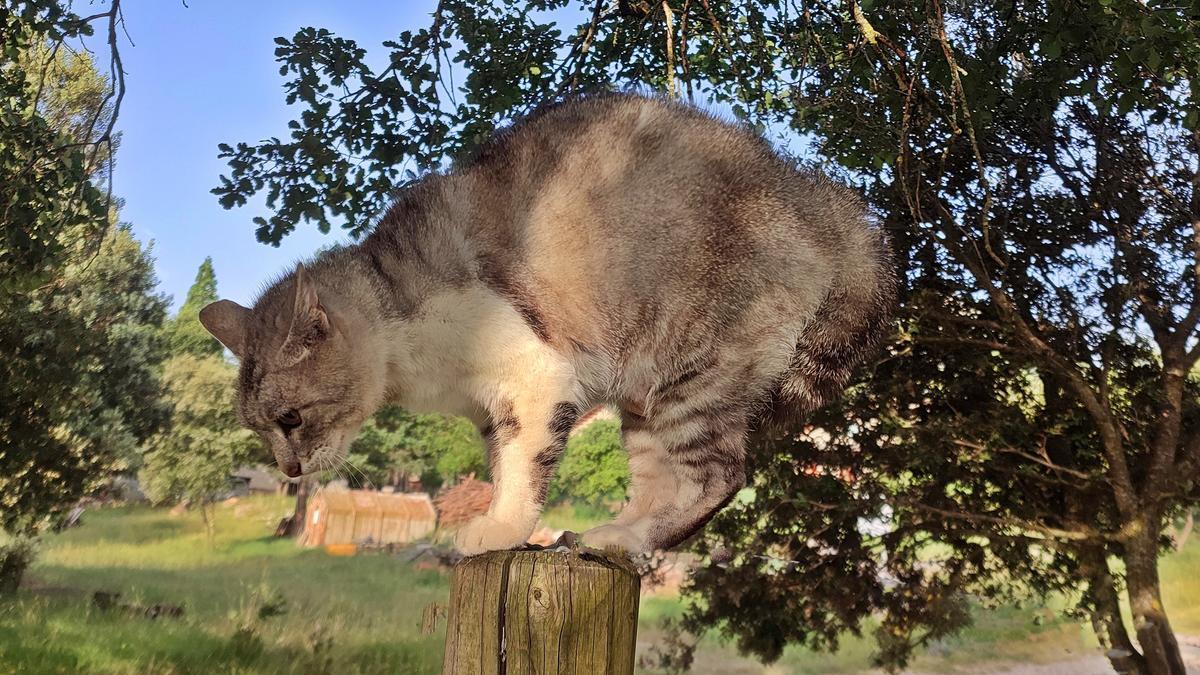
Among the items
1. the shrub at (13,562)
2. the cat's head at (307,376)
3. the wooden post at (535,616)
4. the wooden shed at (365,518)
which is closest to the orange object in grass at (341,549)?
the wooden shed at (365,518)

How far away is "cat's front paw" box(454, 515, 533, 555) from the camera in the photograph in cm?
189

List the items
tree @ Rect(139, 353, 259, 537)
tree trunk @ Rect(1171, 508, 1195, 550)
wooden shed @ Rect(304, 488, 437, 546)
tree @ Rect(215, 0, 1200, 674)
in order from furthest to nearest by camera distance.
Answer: wooden shed @ Rect(304, 488, 437, 546) → tree @ Rect(139, 353, 259, 537) → tree trunk @ Rect(1171, 508, 1195, 550) → tree @ Rect(215, 0, 1200, 674)

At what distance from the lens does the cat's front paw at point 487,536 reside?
6.21 ft

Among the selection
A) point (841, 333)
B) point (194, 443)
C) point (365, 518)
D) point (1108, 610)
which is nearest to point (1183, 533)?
point (1108, 610)

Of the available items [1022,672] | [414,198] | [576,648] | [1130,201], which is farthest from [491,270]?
[1022,672]

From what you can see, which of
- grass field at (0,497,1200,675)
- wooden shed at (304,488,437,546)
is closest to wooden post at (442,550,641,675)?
grass field at (0,497,1200,675)

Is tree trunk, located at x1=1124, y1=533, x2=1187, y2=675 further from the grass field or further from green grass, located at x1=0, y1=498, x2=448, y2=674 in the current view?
green grass, located at x1=0, y1=498, x2=448, y2=674

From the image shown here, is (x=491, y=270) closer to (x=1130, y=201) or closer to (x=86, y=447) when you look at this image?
(x=1130, y=201)

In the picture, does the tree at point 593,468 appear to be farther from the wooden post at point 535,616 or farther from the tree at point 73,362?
the wooden post at point 535,616

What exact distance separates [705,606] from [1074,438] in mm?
2849

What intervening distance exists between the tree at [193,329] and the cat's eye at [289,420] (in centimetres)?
580

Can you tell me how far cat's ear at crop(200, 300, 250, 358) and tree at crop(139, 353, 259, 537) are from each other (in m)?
5.74

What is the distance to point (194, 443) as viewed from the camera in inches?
299

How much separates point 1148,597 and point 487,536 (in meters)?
4.82
